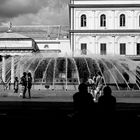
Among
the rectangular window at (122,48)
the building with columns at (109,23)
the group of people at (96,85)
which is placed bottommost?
the group of people at (96,85)

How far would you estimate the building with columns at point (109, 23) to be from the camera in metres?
57.8

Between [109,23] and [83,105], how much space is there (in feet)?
162

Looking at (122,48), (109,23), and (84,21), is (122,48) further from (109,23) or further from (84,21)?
(84,21)

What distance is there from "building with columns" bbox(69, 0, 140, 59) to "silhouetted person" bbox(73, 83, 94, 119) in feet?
157

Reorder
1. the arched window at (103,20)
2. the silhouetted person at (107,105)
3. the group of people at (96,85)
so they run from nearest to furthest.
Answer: the silhouetted person at (107,105) → the group of people at (96,85) → the arched window at (103,20)

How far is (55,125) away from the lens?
1054cm

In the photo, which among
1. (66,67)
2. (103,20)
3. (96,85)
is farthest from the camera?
(103,20)

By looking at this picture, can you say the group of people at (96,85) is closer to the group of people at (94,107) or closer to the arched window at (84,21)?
the group of people at (94,107)

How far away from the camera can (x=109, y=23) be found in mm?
58031

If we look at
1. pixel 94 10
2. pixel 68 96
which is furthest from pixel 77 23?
pixel 68 96

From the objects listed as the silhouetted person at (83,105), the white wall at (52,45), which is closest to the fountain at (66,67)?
the silhouetted person at (83,105)

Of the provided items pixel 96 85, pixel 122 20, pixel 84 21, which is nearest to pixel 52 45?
pixel 84 21

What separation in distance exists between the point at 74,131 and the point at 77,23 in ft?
162

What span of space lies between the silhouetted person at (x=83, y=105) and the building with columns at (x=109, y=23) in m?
47.8
